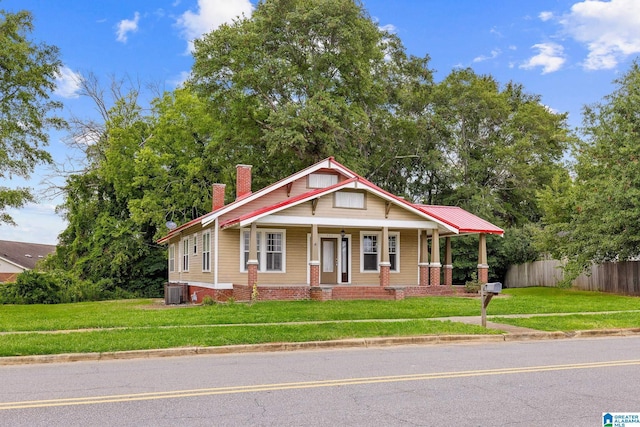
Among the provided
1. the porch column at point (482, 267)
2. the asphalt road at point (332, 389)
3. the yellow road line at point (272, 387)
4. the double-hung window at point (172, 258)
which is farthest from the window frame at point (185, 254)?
the yellow road line at point (272, 387)

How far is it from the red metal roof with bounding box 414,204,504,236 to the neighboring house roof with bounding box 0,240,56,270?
39.3 m

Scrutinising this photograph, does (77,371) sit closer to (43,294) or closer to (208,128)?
(43,294)

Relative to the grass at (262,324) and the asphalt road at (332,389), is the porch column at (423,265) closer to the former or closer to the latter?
the grass at (262,324)

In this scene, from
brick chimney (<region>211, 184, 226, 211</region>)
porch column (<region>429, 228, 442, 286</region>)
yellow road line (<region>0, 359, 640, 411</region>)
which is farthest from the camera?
brick chimney (<region>211, 184, 226, 211</region>)

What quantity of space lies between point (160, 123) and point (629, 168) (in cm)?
2966

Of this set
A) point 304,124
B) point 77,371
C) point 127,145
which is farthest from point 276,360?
point 127,145

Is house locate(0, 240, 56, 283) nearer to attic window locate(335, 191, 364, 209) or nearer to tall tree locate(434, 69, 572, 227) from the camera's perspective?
attic window locate(335, 191, 364, 209)

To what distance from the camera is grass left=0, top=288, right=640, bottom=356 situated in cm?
1179

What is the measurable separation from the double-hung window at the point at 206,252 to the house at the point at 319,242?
44 mm

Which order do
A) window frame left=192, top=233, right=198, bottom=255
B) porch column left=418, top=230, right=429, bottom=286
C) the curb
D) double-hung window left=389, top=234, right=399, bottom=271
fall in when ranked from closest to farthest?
the curb → porch column left=418, top=230, right=429, bottom=286 → double-hung window left=389, top=234, right=399, bottom=271 → window frame left=192, top=233, right=198, bottom=255

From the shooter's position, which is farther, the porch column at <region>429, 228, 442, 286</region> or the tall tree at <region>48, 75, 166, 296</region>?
the tall tree at <region>48, 75, 166, 296</region>

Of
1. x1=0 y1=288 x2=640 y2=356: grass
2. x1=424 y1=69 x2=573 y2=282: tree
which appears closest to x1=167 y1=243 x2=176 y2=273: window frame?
x1=0 y1=288 x2=640 y2=356: grass

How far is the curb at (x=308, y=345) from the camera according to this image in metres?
10.7

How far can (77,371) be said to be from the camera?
9.56 metres
